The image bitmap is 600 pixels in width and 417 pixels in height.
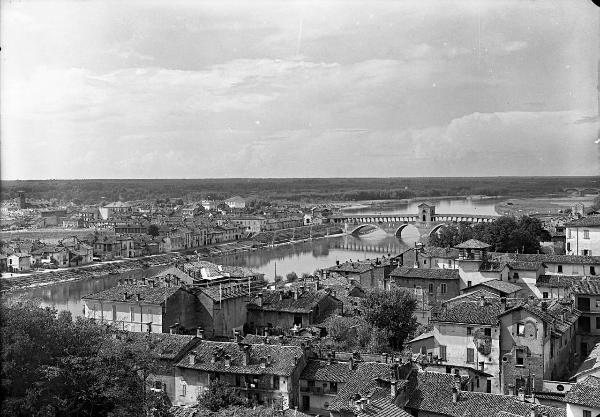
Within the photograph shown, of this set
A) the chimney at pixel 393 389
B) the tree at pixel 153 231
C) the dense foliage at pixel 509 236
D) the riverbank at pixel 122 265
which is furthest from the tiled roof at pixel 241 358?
the tree at pixel 153 231

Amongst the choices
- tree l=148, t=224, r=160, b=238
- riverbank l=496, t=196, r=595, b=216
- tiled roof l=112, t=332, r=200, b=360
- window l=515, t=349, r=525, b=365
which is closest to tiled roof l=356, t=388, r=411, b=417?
window l=515, t=349, r=525, b=365

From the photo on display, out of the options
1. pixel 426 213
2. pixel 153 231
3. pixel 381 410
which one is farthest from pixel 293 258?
pixel 381 410

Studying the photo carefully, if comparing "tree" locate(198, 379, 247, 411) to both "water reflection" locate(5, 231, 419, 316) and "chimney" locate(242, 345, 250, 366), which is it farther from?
"water reflection" locate(5, 231, 419, 316)

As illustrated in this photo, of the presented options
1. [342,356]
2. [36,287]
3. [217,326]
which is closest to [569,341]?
[342,356]

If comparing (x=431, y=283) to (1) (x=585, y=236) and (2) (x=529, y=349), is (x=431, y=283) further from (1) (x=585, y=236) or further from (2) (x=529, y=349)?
(2) (x=529, y=349)

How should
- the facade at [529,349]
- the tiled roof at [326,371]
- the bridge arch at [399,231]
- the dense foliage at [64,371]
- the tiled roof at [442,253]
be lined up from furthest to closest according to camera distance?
1. the bridge arch at [399,231]
2. the tiled roof at [442,253]
3. the facade at [529,349]
4. the tiled roof at [326,371]
5. the dense foliage at [64,371]

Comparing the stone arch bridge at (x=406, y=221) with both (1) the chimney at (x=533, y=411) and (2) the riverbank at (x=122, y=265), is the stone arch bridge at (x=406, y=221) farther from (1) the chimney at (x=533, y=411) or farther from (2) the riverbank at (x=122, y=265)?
(1) the chimney at (x=533, y=411)
